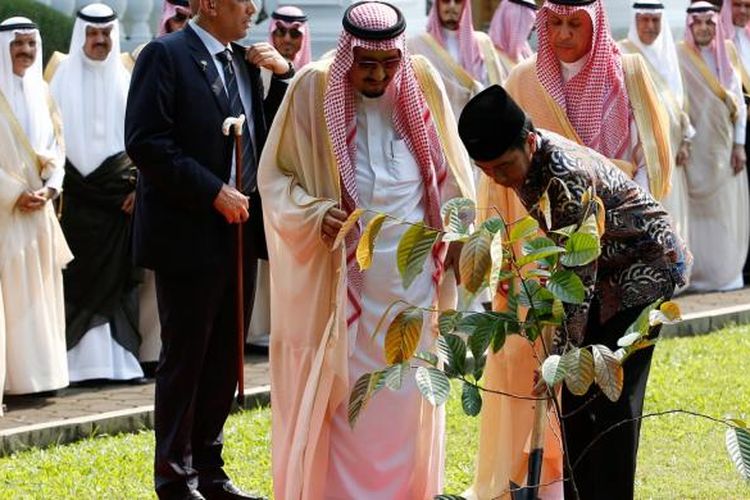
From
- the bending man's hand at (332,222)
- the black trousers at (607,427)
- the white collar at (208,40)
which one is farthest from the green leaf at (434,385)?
the white collar at (208,40)

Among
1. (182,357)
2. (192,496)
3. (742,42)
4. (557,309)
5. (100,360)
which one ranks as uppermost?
(557,309)

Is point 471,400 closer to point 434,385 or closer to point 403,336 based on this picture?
point 434,385

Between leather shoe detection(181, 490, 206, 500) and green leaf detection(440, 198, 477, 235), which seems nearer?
green leaf detection(440, 198, 477, 235)

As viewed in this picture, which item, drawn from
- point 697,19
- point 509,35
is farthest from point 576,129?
point 697,19

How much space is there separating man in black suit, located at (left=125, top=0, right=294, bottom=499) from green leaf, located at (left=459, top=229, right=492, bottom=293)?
101 inches

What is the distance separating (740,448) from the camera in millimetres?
4977

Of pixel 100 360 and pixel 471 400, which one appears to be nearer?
pixel 471 400

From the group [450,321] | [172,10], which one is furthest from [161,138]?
[172,10]

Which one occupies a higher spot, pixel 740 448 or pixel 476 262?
pixel 476 262

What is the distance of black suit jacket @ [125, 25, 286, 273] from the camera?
24.6 ft

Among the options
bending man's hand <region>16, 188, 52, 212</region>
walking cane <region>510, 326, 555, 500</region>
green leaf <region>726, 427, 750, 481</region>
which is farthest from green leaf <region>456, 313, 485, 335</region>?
bending man's hand <region>16, 188, 52, 212</region>

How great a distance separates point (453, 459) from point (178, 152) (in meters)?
2.34

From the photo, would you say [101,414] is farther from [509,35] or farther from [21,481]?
[509,35]

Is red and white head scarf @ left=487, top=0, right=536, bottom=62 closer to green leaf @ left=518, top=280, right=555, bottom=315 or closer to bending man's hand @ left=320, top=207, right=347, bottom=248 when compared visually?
bending man's hand @ left=320, top=207, right=347, bottom=248
